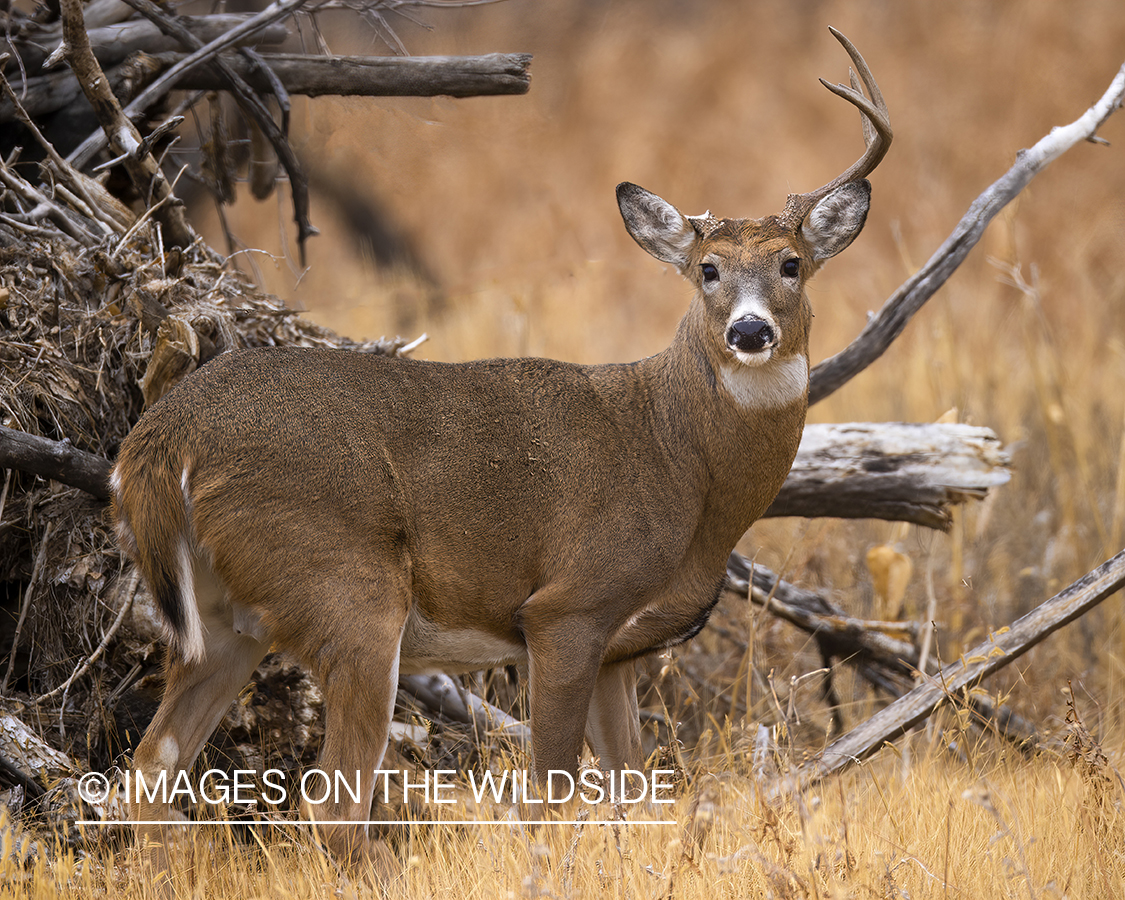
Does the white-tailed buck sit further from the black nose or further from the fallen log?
the fallen log

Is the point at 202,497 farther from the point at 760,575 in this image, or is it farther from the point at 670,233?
the point at 760,575

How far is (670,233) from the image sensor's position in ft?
13.3

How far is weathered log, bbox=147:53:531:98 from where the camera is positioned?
4.81 meters

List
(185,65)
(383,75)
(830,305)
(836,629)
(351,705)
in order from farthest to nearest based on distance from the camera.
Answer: (830,305), (836,629), (383,75), (185,65), (351,705)

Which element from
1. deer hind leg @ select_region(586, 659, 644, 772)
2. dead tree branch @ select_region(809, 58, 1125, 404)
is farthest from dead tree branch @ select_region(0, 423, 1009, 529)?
deer hind leg @ select_region(586, 659, 644, 772)

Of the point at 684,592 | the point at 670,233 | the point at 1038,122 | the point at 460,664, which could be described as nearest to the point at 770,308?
the point at 670,233

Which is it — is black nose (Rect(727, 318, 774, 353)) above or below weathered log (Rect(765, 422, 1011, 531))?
below

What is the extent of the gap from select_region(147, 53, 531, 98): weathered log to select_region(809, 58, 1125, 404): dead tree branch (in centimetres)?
179

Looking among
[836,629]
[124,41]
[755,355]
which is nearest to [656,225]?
[755,355]

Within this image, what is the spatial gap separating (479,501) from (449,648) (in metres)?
0.48

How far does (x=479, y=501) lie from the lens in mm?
3588

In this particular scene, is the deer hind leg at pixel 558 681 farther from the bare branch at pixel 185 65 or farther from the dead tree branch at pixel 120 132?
the bare branch at pixel 185 65

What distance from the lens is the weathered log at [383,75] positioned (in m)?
4.81

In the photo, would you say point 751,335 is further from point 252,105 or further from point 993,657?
point 252,105
